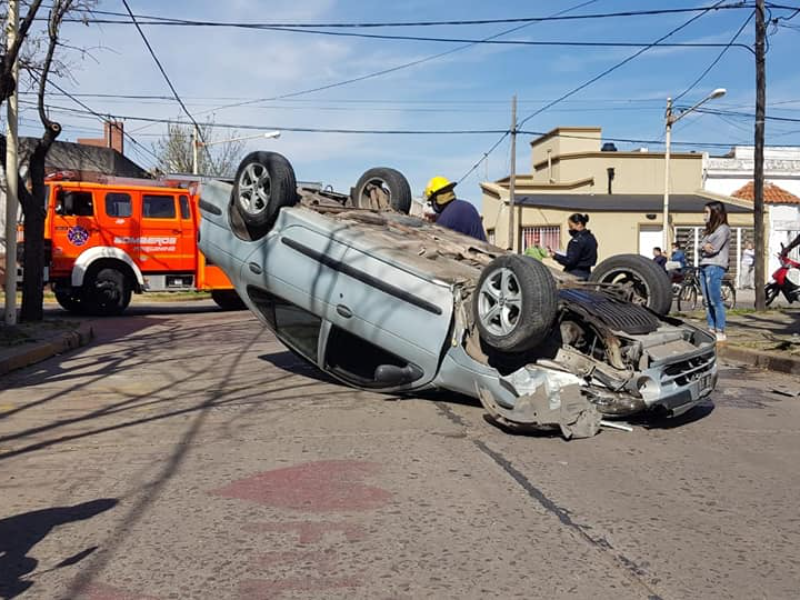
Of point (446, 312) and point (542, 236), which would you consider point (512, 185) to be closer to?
point (542, 236)

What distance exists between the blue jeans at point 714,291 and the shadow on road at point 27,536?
8404mm

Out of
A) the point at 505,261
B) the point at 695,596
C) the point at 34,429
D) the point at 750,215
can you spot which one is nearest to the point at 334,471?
the point at 505,261

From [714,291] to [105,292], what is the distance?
11.6 m

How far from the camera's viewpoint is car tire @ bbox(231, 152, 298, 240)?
7.16 meters

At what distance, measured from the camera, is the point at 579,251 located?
962 centimetres

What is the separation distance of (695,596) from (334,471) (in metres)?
2.33

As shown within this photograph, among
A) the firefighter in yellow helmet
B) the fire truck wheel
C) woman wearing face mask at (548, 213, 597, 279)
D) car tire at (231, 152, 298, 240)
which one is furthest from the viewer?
the fire truck wheel

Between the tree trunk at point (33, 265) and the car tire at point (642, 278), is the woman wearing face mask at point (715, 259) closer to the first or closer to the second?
the car tire at point (642, 278)

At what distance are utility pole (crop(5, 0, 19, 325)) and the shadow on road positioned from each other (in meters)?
8.29

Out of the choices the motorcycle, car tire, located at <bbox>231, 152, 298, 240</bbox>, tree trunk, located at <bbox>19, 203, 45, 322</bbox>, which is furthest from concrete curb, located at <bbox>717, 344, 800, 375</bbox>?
tree trunk, located at <bbox>19, 203, 45, 322</bbox>

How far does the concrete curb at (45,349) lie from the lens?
9.05 metres

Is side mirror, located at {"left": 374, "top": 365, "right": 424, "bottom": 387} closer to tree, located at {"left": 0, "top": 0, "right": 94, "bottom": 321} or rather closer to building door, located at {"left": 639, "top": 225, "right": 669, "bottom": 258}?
tree, located at {"left": 0, "top": 0, "right": 94, "bottom": 321}

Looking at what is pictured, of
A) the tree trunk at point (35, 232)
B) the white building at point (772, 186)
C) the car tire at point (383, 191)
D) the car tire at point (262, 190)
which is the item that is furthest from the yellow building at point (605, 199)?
the car tire at point (262, 190)

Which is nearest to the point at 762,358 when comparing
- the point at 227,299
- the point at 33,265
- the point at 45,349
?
the point at 45,349
